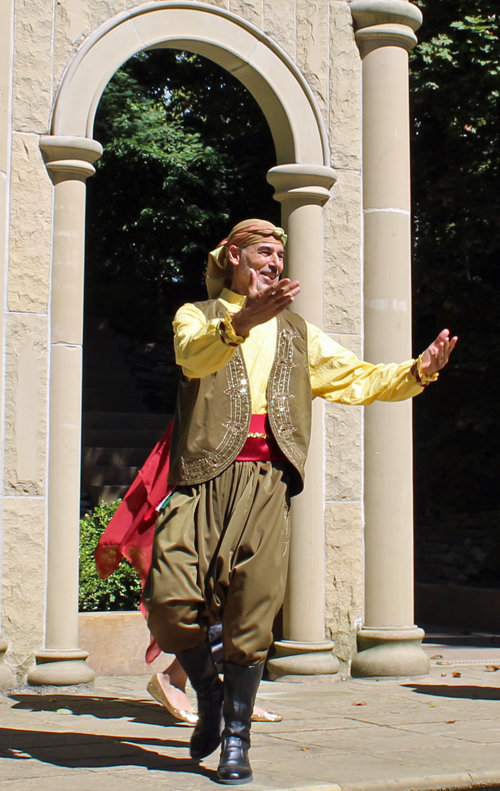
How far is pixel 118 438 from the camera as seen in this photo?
1354 centimetres

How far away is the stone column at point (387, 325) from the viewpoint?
666 cm

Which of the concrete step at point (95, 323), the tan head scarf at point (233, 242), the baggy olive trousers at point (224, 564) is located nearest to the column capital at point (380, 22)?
the tan head scarf at point (233, 242)

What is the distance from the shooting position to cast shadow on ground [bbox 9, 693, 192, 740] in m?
5.18

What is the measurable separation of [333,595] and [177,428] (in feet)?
9.29

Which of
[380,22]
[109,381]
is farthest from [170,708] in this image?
[109,381]

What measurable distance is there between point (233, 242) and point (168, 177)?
9653mm

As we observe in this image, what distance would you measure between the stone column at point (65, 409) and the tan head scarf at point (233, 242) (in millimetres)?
1861

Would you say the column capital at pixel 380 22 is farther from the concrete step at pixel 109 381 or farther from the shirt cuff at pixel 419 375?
the concrete step at pixel 109 381

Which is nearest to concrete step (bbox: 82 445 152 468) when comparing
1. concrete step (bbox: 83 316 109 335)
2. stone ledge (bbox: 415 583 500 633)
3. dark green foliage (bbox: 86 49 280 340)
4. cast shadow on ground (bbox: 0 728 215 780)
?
dark green foliage (bbox: 86 49 280 340)

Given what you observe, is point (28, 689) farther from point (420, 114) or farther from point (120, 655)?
point (420, 114)

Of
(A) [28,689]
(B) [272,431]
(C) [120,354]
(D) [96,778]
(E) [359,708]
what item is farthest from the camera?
(C) [120,354]

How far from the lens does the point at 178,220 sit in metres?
14.1

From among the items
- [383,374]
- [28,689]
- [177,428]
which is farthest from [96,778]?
[28,689]

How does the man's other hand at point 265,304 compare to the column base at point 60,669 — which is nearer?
the man's other hand at point 265,304
